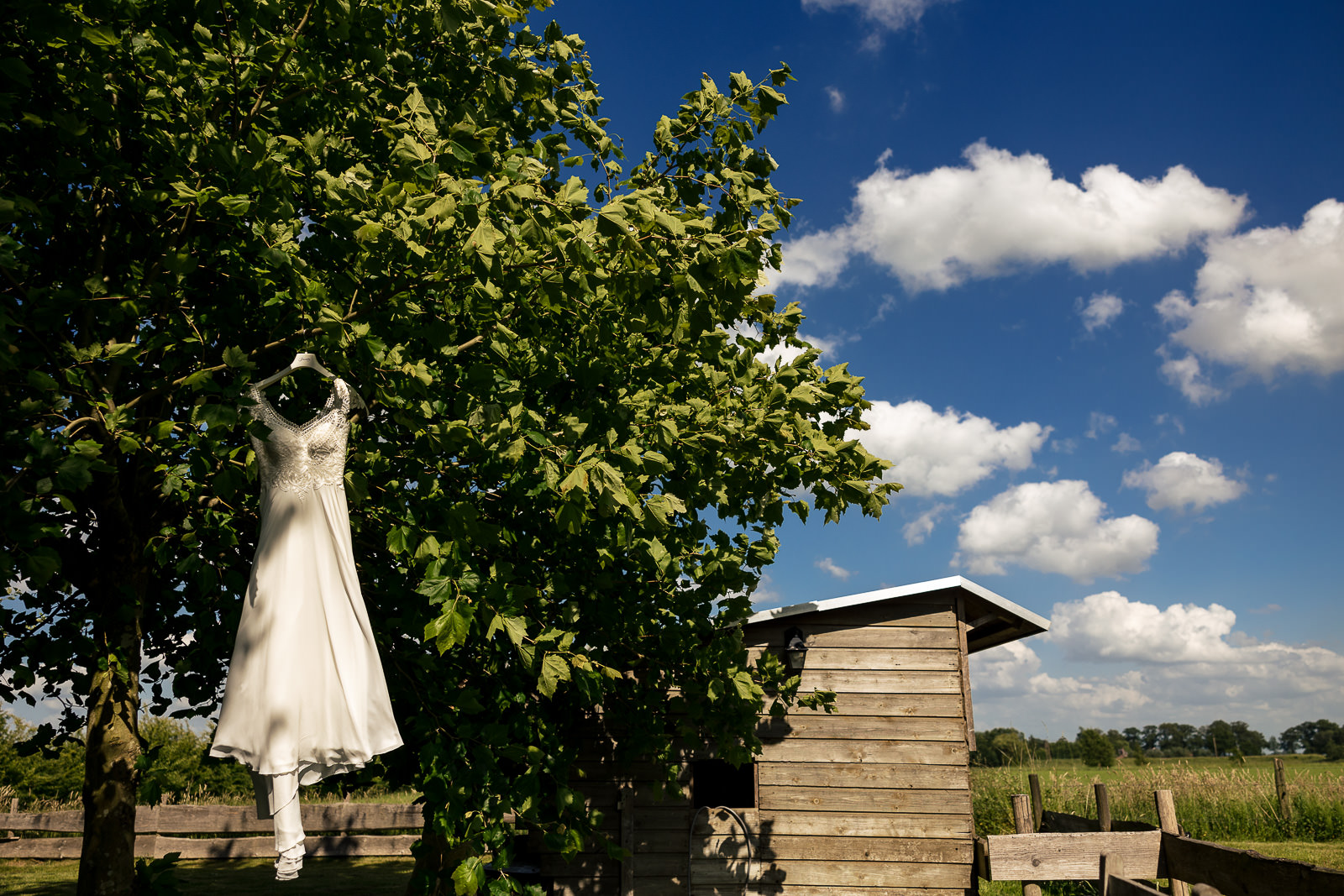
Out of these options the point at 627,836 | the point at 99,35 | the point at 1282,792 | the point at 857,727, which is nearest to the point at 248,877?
the point at 627,836

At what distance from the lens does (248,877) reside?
13930 millimetres

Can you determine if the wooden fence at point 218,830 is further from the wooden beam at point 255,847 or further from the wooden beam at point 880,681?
the wooden beam at point 880,681

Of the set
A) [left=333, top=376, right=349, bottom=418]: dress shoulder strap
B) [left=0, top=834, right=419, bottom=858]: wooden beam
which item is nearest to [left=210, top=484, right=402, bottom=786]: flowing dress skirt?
[left=333, top=376, right=349, bottom=418]: dress shoulder strap

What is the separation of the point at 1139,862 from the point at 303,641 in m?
6.29

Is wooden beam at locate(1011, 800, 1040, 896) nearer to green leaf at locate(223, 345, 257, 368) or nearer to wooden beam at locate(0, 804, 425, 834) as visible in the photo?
green leaf at locate(223, 345, 257, 368)

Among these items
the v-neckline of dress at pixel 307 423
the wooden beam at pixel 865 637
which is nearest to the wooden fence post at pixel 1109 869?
the wooden beam at pixel 865 637

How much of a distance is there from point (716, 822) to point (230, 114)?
8253 mm

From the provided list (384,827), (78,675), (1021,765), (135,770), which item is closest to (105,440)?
(78,675)

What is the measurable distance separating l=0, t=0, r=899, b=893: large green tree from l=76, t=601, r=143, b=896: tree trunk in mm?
25

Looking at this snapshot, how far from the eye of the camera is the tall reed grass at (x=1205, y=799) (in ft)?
49.2

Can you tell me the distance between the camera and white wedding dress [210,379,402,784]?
10.6 feet

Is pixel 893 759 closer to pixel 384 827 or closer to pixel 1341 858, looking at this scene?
pixel 1341 858

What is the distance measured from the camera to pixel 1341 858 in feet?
42.6

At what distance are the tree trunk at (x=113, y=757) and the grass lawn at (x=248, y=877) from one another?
292 inches
